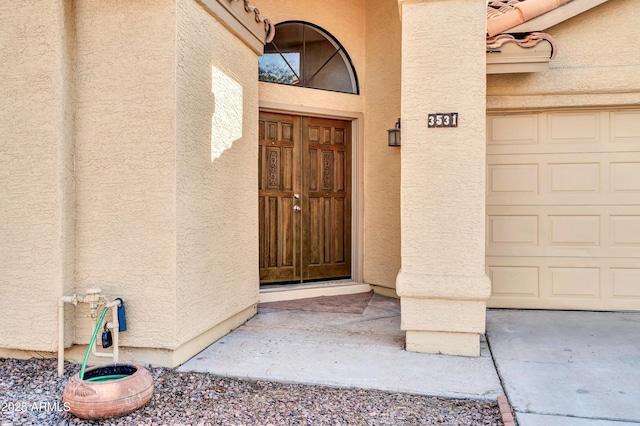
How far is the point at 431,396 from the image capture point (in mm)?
3396

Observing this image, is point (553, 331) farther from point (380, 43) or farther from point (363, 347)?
point (380, 43)

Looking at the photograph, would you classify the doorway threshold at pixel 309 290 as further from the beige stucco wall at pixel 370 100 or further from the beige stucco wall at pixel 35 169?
the beige stucco wall at pixel 35 169

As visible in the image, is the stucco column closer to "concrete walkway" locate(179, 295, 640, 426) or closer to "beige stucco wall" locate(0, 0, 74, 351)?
"concrete walkway" locate(179, 295, 640, 426)

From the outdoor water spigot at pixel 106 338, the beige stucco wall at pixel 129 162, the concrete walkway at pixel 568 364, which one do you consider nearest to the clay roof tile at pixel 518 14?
the concrete walkway at pixel 568 364

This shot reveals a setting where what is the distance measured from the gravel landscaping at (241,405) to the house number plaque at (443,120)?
7.41ft

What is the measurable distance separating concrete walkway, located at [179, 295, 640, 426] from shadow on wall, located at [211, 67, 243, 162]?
6.21 ft

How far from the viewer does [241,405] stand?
326 centimetres

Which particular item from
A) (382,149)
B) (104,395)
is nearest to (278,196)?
(382,149)

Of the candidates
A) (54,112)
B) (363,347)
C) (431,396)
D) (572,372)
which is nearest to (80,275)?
(54,112)

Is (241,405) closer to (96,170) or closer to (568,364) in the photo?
(96,170)

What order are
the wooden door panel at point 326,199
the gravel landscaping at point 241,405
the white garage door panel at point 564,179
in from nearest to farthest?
the gravel landscaping at point 241,405
the white garage door panel at point 564,179
the wooden door panel at point 326,199

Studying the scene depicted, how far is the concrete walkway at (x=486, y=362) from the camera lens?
3.27 meters

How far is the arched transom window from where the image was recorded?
6.52 meters

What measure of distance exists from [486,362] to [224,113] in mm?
3367
